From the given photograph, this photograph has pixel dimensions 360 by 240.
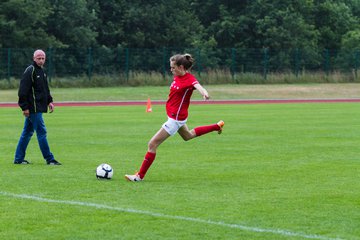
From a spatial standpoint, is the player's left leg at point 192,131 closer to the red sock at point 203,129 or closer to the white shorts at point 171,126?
the red sock at point 203,129

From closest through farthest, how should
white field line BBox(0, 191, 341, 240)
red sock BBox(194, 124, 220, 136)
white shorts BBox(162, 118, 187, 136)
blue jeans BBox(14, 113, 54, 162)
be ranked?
white field line BBox(0, 191, 341, 240), white shorts BBox(162, 118, 187, 136), red sock BBox(194, 124, 220, 136), blue jeans BBox(14, 113, 54, 162)

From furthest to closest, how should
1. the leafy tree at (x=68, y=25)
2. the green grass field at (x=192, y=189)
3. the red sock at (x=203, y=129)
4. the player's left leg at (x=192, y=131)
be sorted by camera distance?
1. the leafy tree at (x=68, y=25)
2. the red sock at (x=203, y=129)
3. the player's left leg at (x=192, y=131)
4. the green grass field at (x=192, y=189)

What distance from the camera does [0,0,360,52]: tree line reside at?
6775 centimetres

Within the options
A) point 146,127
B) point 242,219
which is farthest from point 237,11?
point 242,219

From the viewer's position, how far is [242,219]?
9.61m

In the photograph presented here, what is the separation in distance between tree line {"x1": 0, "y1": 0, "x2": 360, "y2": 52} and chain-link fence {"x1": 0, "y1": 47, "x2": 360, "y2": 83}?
680 centimetres

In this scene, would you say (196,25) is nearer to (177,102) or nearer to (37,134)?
(37,134)

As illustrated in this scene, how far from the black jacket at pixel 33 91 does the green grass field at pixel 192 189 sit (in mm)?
1013

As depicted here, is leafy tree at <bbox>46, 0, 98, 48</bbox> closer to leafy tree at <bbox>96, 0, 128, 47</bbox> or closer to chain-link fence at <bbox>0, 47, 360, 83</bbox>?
leafy tree at <bbox>96, 0, 128, 47</bbox>

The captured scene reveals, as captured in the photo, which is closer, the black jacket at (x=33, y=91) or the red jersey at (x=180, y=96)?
the red jersey at (x=180, y=96)

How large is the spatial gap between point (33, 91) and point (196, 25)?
60.2 metres

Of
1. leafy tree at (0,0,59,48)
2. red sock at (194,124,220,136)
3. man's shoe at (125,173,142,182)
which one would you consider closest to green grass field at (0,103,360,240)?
man's shoe at (125,173,142,182)

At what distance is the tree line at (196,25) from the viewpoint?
222ft

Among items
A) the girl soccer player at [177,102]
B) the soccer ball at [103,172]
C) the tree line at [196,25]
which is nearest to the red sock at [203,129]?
the girl soccer player at [177,102]
